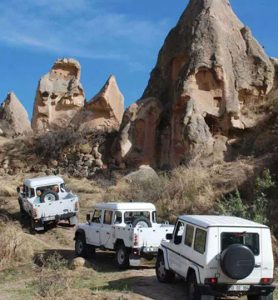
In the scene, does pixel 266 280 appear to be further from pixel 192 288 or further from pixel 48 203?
pixel 48 203

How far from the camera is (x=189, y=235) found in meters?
12.5

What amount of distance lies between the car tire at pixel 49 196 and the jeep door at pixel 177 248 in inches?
413

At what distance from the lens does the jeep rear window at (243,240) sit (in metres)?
11.4

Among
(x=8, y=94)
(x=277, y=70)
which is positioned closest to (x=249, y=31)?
(x=277, y=70)

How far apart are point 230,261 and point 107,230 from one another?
6.41 meters

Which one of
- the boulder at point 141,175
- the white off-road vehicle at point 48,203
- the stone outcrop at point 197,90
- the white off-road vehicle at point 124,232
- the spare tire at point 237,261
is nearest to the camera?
the spare tire at point 237,261

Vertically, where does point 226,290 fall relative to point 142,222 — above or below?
below

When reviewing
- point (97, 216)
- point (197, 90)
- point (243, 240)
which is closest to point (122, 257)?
point (97, 216)

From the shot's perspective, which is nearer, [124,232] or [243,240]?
[243,240]

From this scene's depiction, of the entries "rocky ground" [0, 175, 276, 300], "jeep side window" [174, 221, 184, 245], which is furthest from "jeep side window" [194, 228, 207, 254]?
"rocky ground" [0, 175, 276, 300]

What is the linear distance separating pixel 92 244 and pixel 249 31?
70.5ft

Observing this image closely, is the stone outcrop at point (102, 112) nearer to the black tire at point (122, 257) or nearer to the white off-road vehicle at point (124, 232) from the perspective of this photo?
the white off-road vehicle at point (124, 232)

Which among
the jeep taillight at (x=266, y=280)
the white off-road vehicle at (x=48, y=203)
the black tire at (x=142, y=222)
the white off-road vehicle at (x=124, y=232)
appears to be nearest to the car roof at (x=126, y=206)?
the white off-road vehicle at (x=124, y=232)

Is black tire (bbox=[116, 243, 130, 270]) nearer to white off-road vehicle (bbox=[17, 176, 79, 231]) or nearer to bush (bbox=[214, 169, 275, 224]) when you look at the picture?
bush (bbox=[214, 169, 275, 224])
